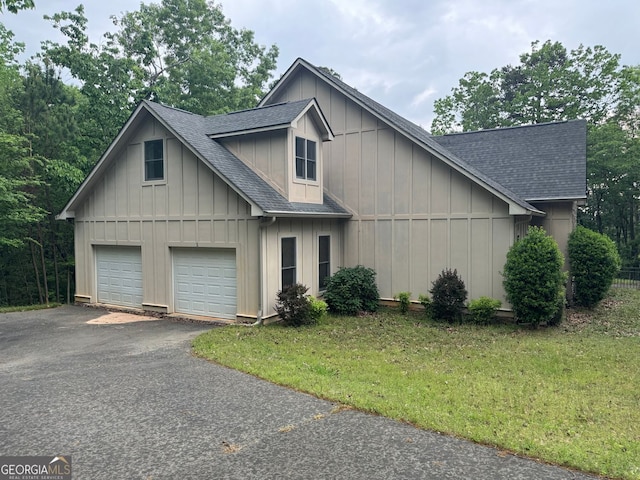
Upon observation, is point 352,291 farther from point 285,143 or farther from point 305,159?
point 285,143

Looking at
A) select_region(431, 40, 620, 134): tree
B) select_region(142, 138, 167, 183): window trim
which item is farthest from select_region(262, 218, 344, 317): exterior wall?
select_region(431, 40, 620, 134): tree

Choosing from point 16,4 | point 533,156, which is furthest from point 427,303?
point 16,4

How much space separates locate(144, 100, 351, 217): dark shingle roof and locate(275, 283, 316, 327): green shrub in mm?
2085

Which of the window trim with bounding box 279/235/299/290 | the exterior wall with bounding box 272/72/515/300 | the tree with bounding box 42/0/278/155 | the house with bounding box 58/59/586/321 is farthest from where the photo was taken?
the tree with bounding box 42/0/278/155

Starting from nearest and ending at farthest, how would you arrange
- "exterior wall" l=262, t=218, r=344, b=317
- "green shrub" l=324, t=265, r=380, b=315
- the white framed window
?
"exterior wall" l=262, t=218, r=344, b=317, the white framed window, "green shrub" l=324, t=265, r=380, b=315

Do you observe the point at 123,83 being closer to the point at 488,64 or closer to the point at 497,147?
the point at 497,147

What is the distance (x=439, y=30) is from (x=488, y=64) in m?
17.9

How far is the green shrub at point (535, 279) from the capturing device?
10.6 metres

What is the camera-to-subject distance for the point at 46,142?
695 inches

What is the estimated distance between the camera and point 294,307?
10.7 metres

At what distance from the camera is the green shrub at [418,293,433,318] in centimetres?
1216

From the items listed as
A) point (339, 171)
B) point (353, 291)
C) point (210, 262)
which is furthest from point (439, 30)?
point (210, 262)

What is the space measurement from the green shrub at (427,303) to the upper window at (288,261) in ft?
13.1

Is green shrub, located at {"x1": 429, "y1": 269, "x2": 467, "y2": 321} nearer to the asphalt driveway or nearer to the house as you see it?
the house
